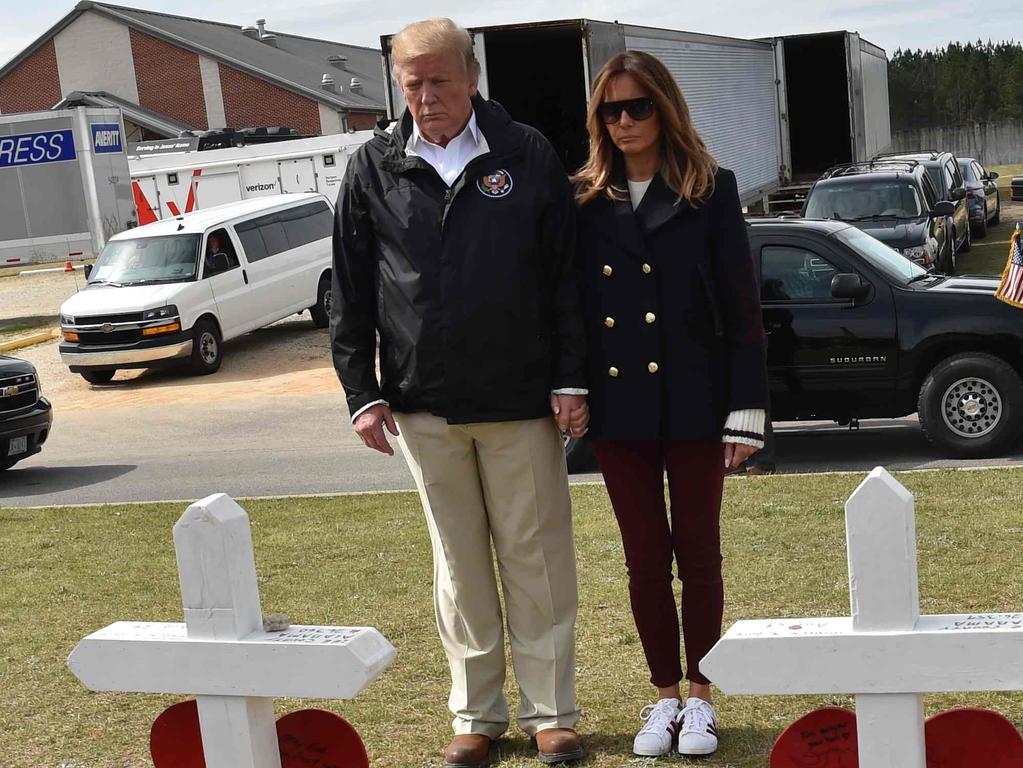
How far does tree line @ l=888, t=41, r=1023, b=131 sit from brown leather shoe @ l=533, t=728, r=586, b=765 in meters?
63.0

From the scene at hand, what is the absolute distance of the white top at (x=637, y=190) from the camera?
152 inches

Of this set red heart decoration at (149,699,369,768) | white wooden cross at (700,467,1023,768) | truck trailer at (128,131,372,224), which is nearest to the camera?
white wooden cross at (700,467,1023,768)

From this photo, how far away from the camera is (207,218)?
1928 cm

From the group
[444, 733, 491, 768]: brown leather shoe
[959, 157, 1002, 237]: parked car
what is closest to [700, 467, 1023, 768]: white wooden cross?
[444, 733, 491, 768]: brown leather shoe

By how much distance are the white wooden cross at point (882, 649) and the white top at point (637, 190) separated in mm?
1509

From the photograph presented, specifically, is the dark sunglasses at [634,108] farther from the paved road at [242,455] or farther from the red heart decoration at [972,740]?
the paved road at [242,455]

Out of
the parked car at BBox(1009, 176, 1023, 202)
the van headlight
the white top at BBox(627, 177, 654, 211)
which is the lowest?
the parked car at BBox(1009, 176, 1023, 202)

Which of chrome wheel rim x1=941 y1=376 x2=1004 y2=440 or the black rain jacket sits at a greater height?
the black rain jacket

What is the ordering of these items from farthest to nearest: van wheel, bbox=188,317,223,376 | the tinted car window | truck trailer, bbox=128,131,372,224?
truck trailer, bbox=128,131,372,224 → van wheel, bbox=188,317,223,376 → the tinted car window

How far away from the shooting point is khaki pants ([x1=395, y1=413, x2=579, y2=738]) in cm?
388

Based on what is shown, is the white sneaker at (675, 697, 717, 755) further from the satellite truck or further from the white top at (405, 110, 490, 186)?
the satellite truck

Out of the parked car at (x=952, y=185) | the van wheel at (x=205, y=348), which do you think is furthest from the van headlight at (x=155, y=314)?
the parked car at (x=952, y=185)

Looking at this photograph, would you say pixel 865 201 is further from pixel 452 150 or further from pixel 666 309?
pixel 452 150

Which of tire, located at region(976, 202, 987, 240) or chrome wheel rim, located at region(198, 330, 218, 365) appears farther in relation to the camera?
tire, located at region(976, 202, 987, 240)
